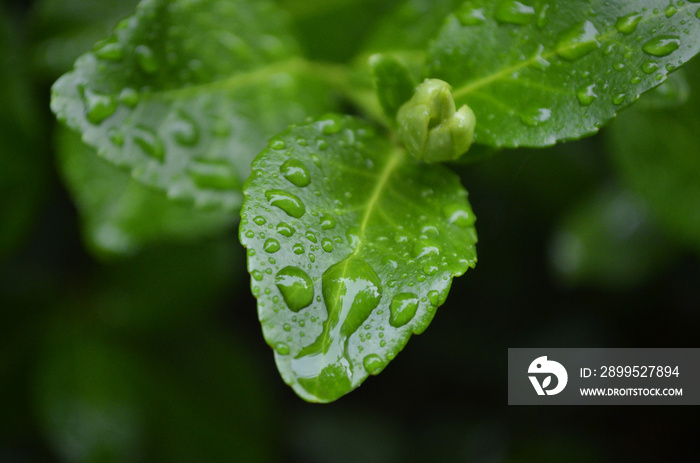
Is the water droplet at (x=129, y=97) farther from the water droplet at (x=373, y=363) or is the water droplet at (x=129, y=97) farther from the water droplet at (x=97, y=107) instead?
the water droplet at (x=373, y=363)

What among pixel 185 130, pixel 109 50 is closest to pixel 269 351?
pixel 185 130

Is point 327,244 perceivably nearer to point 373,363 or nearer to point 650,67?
point 373,363

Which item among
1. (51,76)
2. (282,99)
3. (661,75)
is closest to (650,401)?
(661,75)

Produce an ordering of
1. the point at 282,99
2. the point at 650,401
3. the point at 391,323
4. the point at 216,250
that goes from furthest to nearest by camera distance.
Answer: the point at 216,250 < the point at 650,401 < the point at 282,99 < the point at 391,323

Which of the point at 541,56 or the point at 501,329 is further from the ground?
the point at 541,56

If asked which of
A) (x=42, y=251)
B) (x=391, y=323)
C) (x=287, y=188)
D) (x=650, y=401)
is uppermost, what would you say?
(x=287, y=188)

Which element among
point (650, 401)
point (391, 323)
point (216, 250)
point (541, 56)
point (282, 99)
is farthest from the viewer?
point (216, 250)

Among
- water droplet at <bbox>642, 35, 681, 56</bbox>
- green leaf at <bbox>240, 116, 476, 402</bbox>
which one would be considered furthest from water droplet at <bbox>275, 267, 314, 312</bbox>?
water droplet at <bbox>642, 35, 681, 56</bbox>

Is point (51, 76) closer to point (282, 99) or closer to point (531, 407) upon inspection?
point (282, 99)
